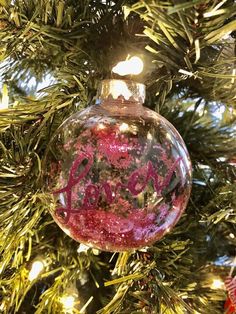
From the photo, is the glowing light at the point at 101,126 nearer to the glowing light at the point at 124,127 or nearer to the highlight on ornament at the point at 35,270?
the glowing light at the point at 124,127

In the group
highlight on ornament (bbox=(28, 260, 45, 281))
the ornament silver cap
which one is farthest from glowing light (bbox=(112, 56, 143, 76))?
highlight on ornament (bbox=(28, 260, 45, 281))

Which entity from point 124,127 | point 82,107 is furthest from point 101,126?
point 82,107

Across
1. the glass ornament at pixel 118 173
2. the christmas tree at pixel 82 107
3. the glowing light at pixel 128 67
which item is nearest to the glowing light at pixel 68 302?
the christmas tree at pixel 82 107

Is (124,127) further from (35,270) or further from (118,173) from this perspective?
(35,270)

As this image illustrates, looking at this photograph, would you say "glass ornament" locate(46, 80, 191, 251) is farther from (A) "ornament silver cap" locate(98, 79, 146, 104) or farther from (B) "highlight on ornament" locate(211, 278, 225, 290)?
(B) "highlight on ornament" locate(211, 278, 225, 290)

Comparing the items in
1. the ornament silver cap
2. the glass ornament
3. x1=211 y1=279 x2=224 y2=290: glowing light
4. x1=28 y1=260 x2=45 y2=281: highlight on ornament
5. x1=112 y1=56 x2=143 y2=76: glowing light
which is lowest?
x1=211 y1=279 x2=224 y2=290: glowing light

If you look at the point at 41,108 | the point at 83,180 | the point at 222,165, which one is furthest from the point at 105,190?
the point at 222,165
